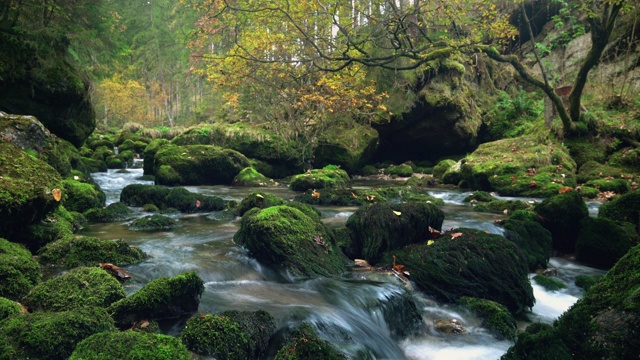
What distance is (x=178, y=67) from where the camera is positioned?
52.5 m

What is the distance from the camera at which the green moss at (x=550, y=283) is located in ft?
20.2

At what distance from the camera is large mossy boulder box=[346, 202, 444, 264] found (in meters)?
6.46

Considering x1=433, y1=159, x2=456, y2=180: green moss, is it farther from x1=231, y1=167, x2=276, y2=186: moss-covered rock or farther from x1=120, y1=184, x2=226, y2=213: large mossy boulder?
x1=120, y1=184, x2=226, y2=213: large mossy boulder

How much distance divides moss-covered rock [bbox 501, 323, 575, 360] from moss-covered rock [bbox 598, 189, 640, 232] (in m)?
5.84

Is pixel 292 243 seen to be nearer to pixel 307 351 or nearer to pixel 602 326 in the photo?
pixel 307 351

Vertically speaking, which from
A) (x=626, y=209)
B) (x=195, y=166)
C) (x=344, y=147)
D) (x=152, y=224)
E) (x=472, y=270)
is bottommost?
(x=472, y=270)

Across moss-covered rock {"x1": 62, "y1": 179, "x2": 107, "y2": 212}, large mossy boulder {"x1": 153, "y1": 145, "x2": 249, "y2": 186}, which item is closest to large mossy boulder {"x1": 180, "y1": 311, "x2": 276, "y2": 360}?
moss-covered rock {"x1": 62, "y1": 179, "x2": 107, "y2": 212}

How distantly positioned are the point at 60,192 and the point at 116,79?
44.1 metres

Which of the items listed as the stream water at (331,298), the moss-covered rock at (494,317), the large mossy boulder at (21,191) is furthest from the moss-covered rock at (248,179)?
the moss-covered rock at (494,317)

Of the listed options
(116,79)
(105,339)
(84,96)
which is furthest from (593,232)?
(116,79)

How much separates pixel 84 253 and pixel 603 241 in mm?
7477

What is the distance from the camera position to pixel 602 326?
2.68 meters

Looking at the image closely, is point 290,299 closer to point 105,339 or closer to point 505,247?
point 105,339

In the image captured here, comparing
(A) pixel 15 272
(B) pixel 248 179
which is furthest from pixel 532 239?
(B) pixel 248 179
